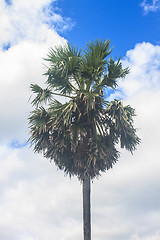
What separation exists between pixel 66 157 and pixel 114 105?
12.0 ft

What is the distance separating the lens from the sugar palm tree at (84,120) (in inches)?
635

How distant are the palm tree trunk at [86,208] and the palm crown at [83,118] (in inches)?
17.3

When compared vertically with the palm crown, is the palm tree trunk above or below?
below

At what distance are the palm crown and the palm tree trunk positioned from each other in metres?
0.44

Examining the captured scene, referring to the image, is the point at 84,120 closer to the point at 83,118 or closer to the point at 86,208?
the point at 83,118

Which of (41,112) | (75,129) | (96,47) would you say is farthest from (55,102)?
(96,47)

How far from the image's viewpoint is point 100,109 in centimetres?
1712

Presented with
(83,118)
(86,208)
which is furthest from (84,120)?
(86,208)

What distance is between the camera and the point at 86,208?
16.1 meters

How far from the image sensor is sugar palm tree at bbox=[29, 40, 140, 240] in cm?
1612

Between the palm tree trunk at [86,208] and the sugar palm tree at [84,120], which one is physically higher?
the sugar palm tree at [84,120]

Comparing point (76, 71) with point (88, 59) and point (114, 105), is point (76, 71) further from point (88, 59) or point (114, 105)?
point (114, 105)

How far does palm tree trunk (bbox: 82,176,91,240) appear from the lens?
15.8 m

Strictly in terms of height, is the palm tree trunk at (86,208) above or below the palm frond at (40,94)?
below
